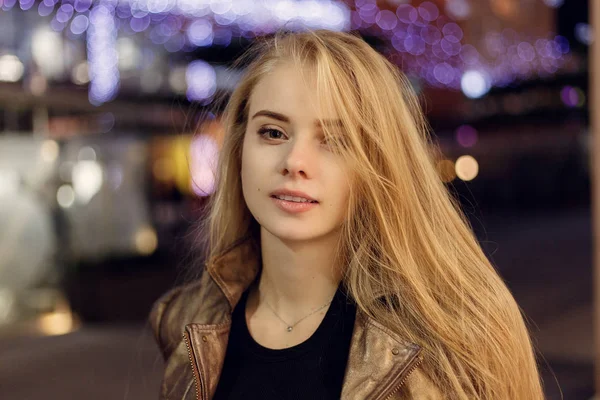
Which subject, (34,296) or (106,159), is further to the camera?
(106,159)

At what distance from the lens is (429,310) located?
147 cm

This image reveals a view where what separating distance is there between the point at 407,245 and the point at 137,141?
754 centimetres

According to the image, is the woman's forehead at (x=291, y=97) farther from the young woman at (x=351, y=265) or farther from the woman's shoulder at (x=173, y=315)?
the woman's shoulder at (x=173, y=315)

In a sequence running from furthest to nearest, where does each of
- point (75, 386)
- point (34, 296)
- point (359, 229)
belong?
1. point (34, 296)
2. point (75, 386)
3. point (359, 229)

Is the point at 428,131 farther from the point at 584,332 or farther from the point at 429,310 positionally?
the point at 584,332

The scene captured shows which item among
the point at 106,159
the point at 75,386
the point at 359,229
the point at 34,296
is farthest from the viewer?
the point at 106,159

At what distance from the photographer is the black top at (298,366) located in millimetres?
1501

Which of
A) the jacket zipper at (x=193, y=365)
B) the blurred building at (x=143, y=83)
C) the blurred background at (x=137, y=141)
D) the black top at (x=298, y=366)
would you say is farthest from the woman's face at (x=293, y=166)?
the blurred building at (x=143, y=83)

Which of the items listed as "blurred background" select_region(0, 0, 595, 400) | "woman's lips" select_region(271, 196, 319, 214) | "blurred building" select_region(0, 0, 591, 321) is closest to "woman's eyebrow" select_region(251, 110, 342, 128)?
"woman's lips" select_region(271, 196, 319, 214)

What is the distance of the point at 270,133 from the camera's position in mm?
1576

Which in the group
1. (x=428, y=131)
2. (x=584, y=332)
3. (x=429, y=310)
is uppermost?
(x=428, y=131)

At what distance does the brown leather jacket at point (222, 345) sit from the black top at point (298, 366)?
0.05m

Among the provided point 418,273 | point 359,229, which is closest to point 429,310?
point 418,273

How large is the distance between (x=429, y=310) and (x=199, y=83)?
292 inches
